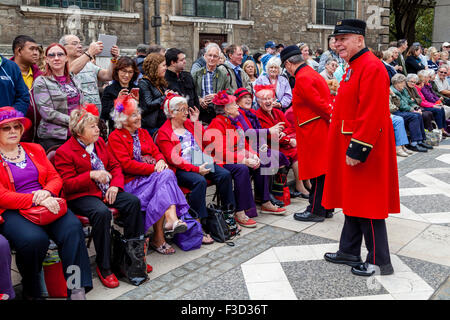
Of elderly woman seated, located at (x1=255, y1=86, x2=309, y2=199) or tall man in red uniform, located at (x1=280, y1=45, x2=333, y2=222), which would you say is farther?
elderly woman seated, located at (x1=255, y1=86, x2=309, y2=199)

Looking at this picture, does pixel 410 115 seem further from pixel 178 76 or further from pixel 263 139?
pixel 178 76

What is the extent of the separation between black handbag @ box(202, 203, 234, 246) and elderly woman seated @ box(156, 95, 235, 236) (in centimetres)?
7

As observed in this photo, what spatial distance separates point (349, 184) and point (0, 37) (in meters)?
11.2

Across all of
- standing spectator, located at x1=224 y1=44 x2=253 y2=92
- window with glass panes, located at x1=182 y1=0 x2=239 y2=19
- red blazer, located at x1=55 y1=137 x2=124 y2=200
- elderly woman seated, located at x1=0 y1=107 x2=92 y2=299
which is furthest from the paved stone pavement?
window with glass panes, located at x1=182 y1=0 x2=239 y2=19

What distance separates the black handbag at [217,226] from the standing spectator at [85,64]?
214 cm

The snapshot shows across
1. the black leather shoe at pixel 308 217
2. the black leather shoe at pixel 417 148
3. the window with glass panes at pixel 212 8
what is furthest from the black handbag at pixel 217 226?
the window with glass panes at pixel 212 8

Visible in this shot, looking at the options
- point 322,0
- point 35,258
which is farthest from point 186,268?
point 322,0

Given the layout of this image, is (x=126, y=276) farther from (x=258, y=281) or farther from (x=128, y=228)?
(x=258, y=281)

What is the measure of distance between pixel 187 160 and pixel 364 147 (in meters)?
2.09

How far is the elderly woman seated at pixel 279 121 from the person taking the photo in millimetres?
5898

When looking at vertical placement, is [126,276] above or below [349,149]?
below

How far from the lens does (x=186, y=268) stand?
403 cm

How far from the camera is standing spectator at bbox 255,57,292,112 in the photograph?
23.0 feet

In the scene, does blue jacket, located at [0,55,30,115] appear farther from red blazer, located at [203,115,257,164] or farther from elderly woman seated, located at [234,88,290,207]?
elderly woman seated, located at [234,88,290,207]
